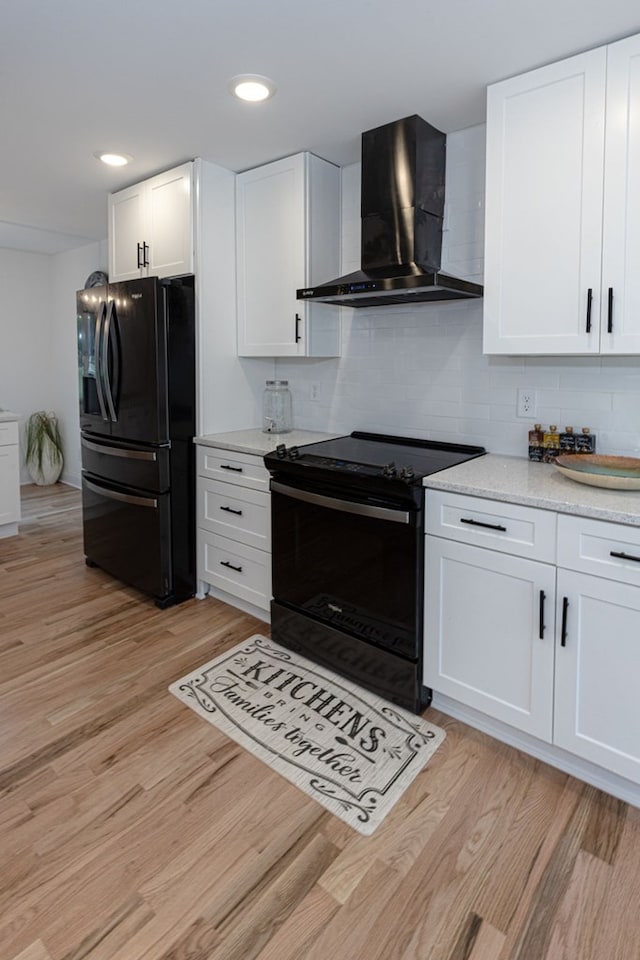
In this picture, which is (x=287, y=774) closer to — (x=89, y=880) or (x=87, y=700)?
(x=89, y=880)

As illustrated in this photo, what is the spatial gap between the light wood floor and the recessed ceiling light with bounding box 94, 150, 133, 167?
262 centimetres

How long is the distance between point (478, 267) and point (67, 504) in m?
4.35

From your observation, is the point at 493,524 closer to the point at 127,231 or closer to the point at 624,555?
the point at 624,555

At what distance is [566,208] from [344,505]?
1.34 m

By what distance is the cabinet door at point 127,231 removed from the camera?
330 centimetres

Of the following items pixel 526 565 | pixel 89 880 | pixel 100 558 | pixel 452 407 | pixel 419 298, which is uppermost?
pixel 419 298

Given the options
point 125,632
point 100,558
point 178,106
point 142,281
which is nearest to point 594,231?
point 178,106

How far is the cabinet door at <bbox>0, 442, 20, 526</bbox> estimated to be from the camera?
4.33 meters

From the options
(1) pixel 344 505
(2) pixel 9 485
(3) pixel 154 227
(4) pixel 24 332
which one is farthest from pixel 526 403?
(4) pixel 24 332

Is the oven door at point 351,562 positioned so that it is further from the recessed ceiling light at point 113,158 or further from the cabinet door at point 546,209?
the recessed ceiling light at point 113,158

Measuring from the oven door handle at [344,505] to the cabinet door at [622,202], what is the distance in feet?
3.08

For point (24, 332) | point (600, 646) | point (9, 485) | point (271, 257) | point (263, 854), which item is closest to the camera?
point (263, 854)

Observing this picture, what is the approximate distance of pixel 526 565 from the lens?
1861 millimetres

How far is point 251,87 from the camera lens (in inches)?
86.9
